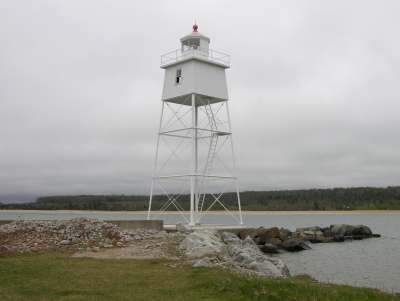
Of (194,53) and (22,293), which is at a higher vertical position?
(194,53)

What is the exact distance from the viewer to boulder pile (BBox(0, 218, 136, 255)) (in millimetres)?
22500

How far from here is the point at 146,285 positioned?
1423 centimetres

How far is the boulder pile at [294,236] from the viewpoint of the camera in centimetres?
3625

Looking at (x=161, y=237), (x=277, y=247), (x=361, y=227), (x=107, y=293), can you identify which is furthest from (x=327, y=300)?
(x=361, y=227)

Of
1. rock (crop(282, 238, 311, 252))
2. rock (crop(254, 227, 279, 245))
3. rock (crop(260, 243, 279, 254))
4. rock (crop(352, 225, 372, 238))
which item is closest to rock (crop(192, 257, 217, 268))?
rock (crop(260, 243, 279, 254))

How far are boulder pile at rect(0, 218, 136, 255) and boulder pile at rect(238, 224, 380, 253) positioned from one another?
10.9 meters

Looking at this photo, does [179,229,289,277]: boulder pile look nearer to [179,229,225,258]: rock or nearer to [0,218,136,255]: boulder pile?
[179,229,225,258]: rock

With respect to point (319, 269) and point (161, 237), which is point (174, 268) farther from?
point (319, 269)

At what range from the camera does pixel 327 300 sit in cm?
1176

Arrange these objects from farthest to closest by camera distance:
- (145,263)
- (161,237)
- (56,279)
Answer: (161,237) → (145,263) → (56,279)

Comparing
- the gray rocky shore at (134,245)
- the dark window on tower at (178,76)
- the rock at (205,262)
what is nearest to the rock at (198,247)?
the gray rocky shore at (134,245)

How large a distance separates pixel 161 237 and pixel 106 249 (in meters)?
3.82

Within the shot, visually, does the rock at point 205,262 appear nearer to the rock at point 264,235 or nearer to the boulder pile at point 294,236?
the boulder pile at point 294,236

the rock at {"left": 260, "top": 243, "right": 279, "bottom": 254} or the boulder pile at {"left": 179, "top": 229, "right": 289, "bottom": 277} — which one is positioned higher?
the boulder pile at {"left": 179, "top": 229, "right": 289, "bottom": 277}
